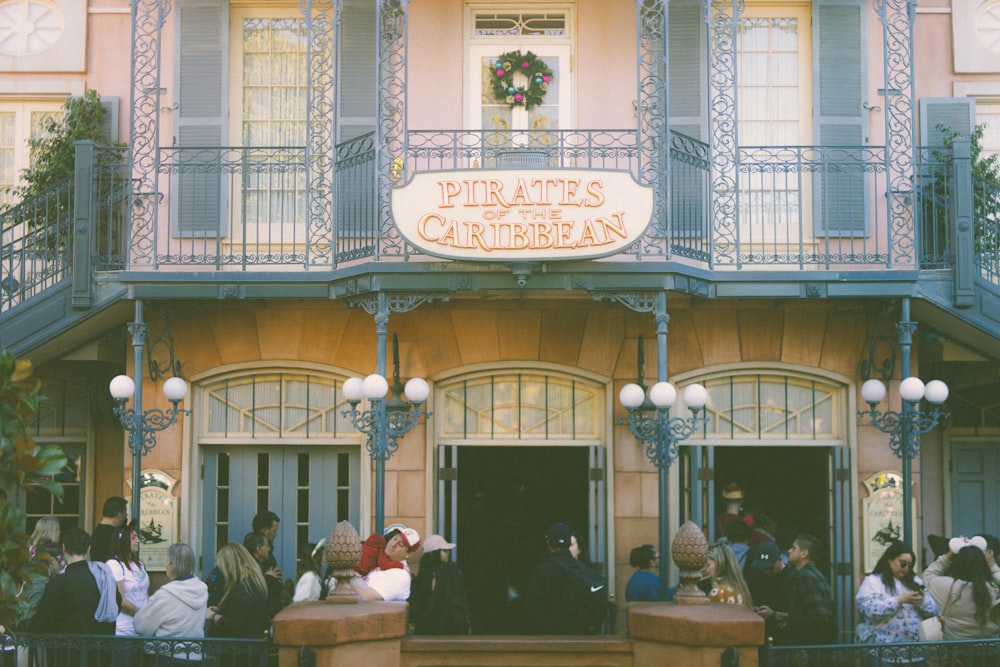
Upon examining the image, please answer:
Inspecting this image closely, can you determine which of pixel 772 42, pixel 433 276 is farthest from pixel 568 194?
pixel 772 42

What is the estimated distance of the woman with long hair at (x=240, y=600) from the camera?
30.9 feet

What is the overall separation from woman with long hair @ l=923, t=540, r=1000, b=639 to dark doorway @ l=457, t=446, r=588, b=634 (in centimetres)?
708

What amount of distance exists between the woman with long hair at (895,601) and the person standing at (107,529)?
5860 mm

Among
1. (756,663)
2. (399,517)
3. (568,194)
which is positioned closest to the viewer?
(756,663)

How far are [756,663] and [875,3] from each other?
7836 millimetres

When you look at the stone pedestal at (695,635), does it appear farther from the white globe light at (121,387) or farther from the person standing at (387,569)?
the white globe light at (121,387)

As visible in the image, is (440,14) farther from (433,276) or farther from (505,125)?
(433,276)

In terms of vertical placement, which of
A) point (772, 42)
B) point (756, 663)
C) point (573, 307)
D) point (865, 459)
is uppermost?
point (772, 42)

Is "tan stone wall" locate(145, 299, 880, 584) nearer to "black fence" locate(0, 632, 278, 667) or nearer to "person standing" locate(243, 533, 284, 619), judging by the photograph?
"person standing" locate(243, 533, 284, 619)

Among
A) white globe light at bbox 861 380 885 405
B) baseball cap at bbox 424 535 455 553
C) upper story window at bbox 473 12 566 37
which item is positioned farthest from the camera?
upper story window at bbox 473 12 566 37

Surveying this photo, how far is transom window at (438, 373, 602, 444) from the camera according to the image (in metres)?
13.4

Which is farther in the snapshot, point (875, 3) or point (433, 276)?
point (875, 3)

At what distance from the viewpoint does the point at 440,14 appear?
1359 cm

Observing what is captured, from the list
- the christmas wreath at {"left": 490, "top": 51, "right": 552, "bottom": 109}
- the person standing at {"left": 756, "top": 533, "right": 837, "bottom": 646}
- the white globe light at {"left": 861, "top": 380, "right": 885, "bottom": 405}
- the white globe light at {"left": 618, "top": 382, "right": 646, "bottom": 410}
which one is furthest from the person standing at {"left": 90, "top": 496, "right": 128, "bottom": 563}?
the white globe light at {"left": 861, "top": 380, "right": 885, "bottom": 405}
